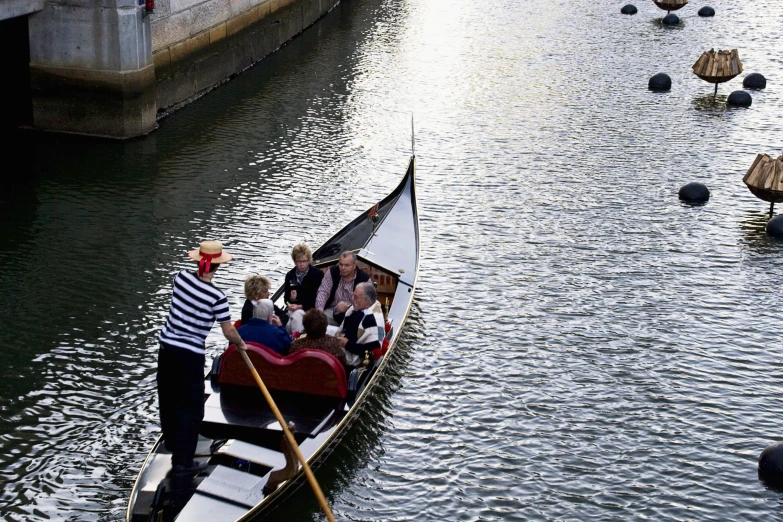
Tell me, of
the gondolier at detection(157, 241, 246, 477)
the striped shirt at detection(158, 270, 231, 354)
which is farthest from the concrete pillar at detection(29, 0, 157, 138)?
the striped shirt at detection(158, 270, 231, 354)

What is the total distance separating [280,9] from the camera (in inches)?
995

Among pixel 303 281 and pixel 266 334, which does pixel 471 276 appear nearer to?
pixel 303 281

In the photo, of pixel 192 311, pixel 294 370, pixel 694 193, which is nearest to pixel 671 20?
pixel 694 193

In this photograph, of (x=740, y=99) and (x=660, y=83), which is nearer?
(x=740, y=99)

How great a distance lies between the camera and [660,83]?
819 inches

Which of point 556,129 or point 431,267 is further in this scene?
point 556,129

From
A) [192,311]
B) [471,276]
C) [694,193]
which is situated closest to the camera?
[192,311]

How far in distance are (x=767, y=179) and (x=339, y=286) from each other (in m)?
7.47

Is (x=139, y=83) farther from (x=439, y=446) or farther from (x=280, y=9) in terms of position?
(x=439, y=446)

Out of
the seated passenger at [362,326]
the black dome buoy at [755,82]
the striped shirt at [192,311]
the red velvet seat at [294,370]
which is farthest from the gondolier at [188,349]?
the black dome buoy at [755,82]

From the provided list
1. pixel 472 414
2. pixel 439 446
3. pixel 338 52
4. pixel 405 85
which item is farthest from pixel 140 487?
pixel 338 52

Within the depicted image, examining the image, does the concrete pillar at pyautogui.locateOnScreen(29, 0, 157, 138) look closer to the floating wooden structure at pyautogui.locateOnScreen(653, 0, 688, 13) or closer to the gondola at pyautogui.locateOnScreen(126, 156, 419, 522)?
the gondola at pyautogui.locateOnScreen(126, 156, 419, 522)

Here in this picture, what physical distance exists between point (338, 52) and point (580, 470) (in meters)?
17.9

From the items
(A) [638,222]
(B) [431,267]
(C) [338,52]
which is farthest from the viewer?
(C) [338,52]
